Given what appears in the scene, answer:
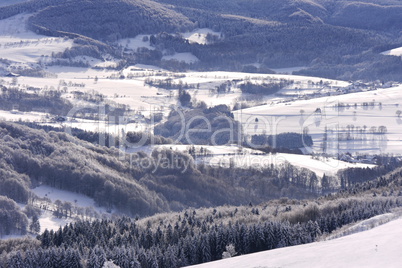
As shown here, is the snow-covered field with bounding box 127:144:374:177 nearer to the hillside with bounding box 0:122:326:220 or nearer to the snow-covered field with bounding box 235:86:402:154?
the hillside with bounding box 0:122:326:220

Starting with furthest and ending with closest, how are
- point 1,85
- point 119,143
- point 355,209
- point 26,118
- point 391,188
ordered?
1. point 1,85
2. point 26,118
3. point 119,143
4. point 391,188
5. point 355,209

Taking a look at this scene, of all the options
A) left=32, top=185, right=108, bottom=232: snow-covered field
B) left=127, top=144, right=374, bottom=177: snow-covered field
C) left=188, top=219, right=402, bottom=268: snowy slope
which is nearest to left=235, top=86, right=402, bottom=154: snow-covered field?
left=127, top=144, right=374, bottom=177: snow-covered field

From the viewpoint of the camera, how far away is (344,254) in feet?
150

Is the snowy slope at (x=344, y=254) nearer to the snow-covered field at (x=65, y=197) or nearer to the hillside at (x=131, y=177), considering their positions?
the snow-covered field at (x=65, y=197)

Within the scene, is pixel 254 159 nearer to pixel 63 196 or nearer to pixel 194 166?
pixel 194 166

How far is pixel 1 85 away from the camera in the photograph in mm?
162625

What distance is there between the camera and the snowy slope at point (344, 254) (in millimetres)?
43656

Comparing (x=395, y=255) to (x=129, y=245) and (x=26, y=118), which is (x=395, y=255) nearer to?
(x=129, y=245)

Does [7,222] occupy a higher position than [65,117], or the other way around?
[65,117]

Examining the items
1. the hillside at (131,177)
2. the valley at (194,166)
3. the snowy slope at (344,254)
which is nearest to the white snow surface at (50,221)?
the valley at (194,166)

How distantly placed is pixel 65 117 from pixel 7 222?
60.8 metres

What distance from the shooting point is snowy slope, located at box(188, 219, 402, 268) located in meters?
43.7

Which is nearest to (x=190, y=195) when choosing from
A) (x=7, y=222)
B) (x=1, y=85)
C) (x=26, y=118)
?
(x=7, y=222)

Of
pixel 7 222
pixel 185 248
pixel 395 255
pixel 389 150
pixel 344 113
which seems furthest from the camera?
pixel 344 113
